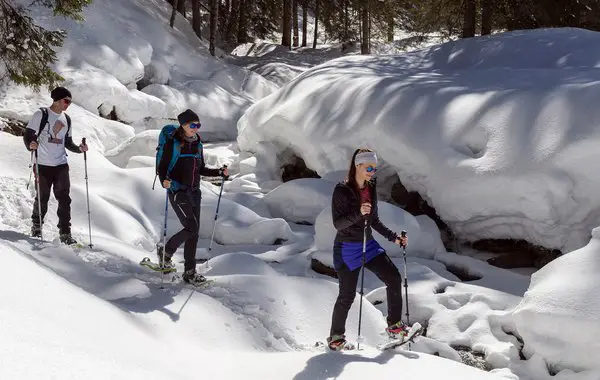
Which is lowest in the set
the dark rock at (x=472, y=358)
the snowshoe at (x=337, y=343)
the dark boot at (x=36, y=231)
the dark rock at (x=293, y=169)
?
the dark rock at (x=472, y=358)

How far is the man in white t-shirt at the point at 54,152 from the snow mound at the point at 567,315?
17.4ft

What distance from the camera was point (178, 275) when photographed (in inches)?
270

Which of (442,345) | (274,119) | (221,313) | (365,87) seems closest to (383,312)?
(442,345)

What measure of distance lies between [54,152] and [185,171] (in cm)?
187

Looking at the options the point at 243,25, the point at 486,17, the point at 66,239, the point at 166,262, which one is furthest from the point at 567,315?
the point at 243,25

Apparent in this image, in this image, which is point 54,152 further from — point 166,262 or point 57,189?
point 166,262

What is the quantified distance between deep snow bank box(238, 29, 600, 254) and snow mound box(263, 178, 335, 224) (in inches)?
30.6

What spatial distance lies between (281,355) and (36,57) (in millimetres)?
7775

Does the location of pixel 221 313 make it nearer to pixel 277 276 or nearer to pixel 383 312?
pixel 277 276

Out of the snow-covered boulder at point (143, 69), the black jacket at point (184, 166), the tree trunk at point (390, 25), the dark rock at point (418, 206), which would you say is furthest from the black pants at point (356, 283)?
the tree trunk at point (390, 25)

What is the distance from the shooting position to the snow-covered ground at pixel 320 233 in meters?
4.39

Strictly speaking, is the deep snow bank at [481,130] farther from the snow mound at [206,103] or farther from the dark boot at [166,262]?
the snow mound at [206,103]

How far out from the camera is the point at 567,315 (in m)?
5.61

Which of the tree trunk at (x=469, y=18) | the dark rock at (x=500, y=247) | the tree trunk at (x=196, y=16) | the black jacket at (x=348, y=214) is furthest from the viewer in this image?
the tree trunk at (x=196, y=16)
